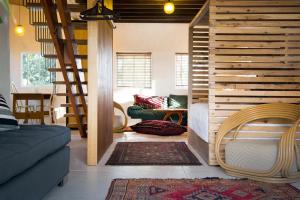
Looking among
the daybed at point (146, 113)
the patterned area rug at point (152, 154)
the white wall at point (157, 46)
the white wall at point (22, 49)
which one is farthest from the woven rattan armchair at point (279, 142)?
the white wall at point (22, 49)

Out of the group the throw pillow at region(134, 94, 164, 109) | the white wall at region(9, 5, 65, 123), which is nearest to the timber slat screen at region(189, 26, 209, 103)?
the throw pillow at region(134, 94, 164, 109)

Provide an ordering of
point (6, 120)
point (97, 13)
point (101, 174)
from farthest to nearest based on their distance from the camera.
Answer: point (97, 13)
point (101, 174)
point (6, 120)

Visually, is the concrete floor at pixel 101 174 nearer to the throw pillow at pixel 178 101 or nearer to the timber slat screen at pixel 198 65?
the timber slat screen at pixel 198 65

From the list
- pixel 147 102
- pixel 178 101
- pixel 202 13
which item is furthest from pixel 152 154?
pixel 178 101

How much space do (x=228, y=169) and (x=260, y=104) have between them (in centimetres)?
86

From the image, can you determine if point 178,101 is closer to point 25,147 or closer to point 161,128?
point 161,128

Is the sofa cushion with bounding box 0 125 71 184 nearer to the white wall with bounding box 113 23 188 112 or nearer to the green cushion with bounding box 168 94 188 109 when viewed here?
the green cushion with bounding box 168 94 188 109

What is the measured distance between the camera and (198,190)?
8.34 ft

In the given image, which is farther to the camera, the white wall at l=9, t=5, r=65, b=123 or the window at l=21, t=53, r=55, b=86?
the window at l=21, t=53, r=55, b=86

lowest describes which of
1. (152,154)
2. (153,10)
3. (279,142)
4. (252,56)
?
(152,154)

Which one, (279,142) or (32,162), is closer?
(32,162)

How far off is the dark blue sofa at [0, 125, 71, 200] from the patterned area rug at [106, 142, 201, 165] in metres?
1.18

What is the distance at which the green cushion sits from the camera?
7.93 metres

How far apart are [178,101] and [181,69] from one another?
3.22 feet
